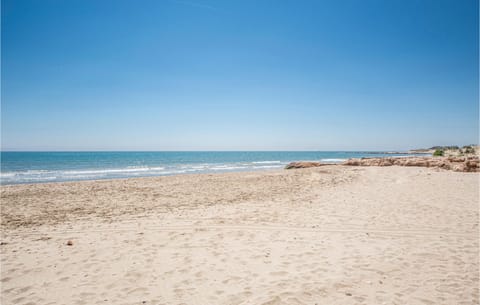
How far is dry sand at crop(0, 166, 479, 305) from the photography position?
12.6ft

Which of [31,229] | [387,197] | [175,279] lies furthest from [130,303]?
[387,197]

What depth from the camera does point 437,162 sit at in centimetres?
2019

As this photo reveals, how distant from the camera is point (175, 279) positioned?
4305 mm

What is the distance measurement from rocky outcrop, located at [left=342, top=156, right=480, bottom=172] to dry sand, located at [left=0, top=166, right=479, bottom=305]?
9754 mm

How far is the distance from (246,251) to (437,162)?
22.0 m

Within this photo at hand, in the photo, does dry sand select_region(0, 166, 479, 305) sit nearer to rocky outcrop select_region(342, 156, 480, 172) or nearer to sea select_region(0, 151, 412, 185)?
rocky outcrop select_region(342, 156, 480, 172)

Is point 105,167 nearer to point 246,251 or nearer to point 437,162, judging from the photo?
point 246,251

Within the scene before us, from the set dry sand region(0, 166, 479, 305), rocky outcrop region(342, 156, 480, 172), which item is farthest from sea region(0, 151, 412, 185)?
dry sand region(0, 166, 479, 305)

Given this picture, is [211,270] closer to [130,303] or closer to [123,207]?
[130,303]

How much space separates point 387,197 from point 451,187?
14.9 feet

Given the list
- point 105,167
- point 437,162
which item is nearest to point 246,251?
point 437,162

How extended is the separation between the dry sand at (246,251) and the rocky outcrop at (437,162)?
384 inches

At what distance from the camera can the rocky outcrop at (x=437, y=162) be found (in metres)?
17.7

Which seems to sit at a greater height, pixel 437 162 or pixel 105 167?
pixel 437 162
